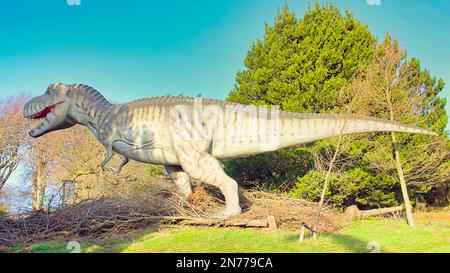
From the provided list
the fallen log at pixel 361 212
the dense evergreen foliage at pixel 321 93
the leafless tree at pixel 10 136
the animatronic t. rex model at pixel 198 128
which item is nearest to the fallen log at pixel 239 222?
the animatronic t. rex model at pixel 198 128

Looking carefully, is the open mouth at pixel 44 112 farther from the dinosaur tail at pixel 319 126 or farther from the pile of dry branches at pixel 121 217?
the dinosaur tail at pixel 319 126

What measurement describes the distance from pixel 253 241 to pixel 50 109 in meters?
4.72

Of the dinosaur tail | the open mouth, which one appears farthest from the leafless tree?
the dinosaur tail

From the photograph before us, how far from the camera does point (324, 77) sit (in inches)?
396

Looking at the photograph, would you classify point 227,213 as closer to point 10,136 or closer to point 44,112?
point 44,112

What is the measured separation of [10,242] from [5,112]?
1316cm

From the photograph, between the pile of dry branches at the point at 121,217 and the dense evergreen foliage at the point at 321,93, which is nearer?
the pile of dry branches at the point at 121,217

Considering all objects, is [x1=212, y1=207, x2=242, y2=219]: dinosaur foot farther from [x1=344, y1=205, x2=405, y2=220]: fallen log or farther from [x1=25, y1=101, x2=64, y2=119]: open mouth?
[x1=25, y1=101, x2=64, y2=119]: open mouth

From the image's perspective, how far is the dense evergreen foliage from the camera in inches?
365

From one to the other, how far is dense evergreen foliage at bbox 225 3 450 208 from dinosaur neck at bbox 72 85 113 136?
180 inches

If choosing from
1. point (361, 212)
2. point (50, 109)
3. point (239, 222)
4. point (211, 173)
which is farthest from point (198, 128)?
point (361, 212)

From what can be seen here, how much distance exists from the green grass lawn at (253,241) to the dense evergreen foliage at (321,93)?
10.6 ft

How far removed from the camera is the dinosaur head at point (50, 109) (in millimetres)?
7230
